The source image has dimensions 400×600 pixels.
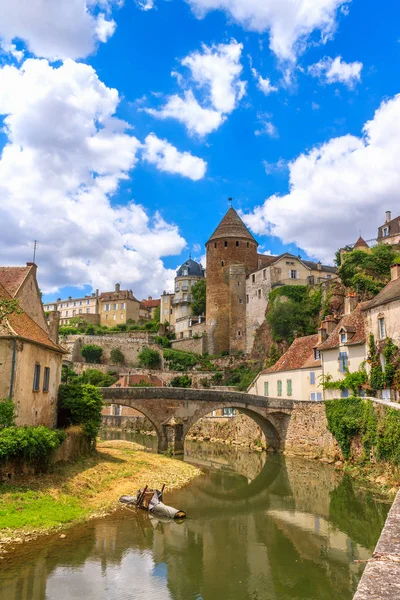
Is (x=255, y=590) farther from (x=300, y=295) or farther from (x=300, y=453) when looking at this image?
(x=300, y=295)

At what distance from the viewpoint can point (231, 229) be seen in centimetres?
6091

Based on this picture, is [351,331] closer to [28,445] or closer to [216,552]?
[216,552]

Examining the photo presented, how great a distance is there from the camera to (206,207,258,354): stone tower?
58.2 meters

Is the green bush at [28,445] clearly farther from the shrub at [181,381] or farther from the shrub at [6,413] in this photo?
the shrub at [181,381]

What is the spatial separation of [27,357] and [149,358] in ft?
146

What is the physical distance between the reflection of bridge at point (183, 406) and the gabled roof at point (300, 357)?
8.75 feet

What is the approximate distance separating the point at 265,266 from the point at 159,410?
29.7 metres

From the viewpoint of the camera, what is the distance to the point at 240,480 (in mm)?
22984

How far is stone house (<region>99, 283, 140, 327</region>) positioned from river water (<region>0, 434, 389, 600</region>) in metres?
61.5

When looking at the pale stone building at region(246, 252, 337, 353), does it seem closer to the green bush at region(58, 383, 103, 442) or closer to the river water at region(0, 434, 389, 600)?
the river water at region(0, 434, 389, 600)

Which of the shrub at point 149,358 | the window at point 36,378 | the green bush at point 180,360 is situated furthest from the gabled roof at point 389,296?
the shrub at point 149,358

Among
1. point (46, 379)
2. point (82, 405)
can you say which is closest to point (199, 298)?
point (82, 405)

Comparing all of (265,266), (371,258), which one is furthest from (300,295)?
(371,258)

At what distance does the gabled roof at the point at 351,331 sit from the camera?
2577 centimetres
